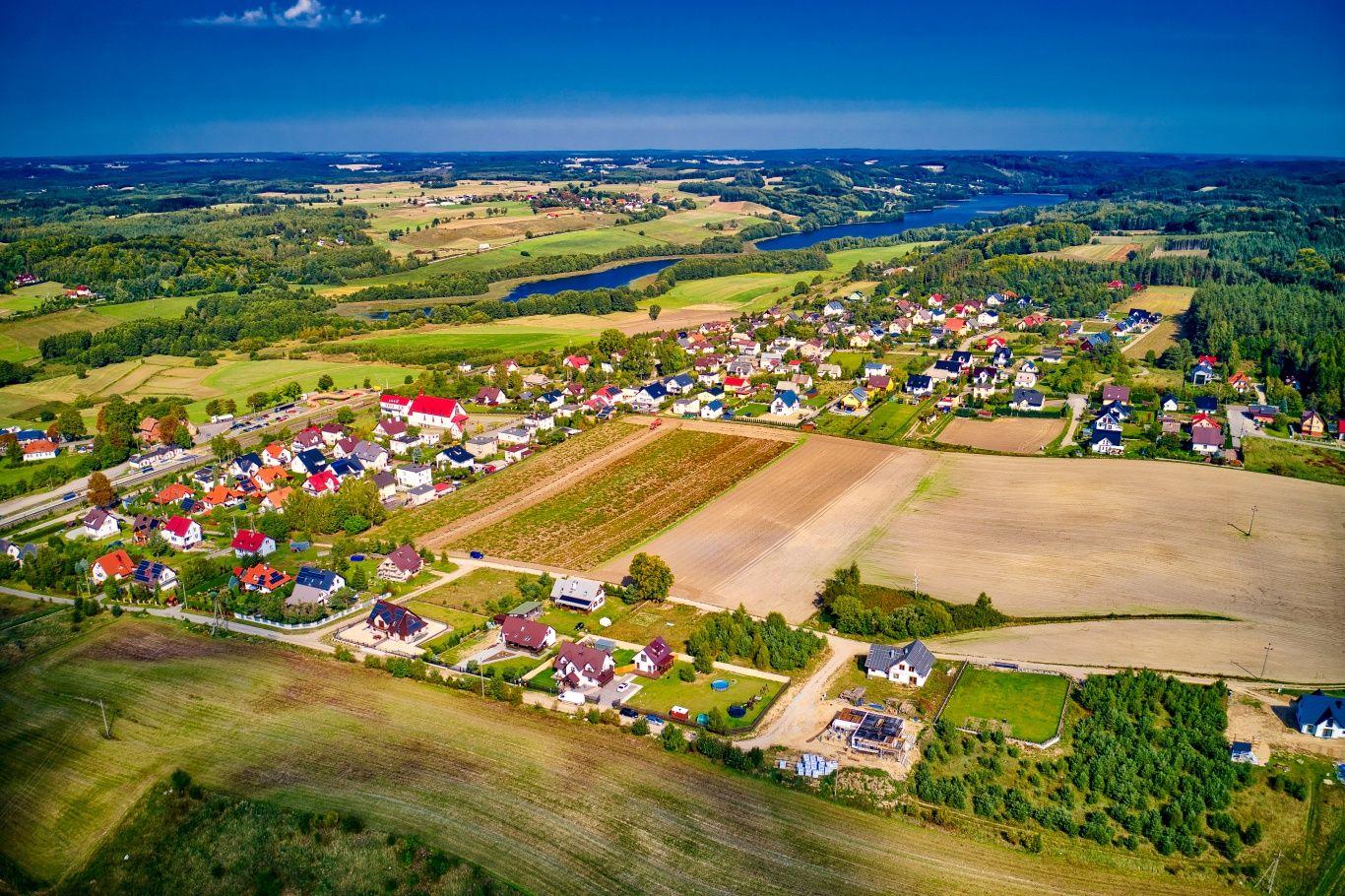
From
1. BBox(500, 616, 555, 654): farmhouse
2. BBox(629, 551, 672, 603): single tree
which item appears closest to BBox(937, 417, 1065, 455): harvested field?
BBox(629, 551, 672, 603): single tree

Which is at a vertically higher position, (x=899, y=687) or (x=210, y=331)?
(x=210, y=331)

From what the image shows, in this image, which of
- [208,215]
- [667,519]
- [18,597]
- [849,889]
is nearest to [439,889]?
[849,889]

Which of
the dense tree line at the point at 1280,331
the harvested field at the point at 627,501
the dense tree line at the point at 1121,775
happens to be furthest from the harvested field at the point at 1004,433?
the dense tree line at the point at 1121,775

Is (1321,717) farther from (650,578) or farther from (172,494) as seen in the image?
(172,494)

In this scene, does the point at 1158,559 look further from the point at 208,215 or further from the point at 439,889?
the point at 208,215

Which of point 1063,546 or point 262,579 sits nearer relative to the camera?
point 262,579

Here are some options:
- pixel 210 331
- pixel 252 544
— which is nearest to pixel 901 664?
pixel 252 544

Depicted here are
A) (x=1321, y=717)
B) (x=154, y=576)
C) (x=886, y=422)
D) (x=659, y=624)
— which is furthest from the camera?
(x=886, y=422)
